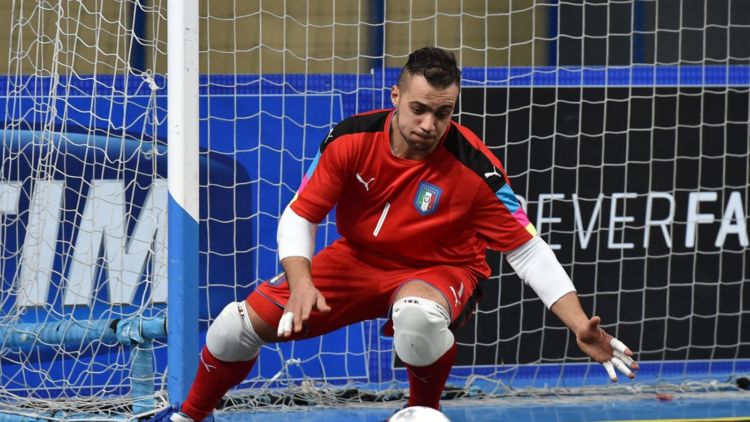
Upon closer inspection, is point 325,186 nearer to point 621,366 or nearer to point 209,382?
point 209,382

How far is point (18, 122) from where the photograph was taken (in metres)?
5.15

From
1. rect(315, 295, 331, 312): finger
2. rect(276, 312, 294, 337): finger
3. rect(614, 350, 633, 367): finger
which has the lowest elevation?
rect(614, 350, 633, 367): finger

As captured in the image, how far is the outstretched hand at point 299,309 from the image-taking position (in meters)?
3.29

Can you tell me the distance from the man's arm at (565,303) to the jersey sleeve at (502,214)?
0.04 meters

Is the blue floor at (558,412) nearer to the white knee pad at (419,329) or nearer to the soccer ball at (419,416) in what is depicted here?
the white knee pad at (419,329)

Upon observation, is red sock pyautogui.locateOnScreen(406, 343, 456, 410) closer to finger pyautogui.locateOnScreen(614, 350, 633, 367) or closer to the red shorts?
the red shorts

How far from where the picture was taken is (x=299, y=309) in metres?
3.34

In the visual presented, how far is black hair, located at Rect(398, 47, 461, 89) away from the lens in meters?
3.56

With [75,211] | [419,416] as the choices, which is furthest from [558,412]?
[75,211]

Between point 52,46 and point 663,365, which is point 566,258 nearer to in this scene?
point 663,365

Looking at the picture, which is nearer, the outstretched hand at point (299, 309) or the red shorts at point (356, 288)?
the outstretched hand at point (299, 309)

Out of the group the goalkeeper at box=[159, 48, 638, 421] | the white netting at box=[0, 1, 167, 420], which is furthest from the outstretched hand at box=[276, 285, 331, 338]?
the white netting at box=[0, 1, 167, 420]

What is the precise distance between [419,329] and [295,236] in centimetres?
52

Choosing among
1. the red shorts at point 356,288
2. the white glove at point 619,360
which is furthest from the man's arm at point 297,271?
the white glove at point 619,360
